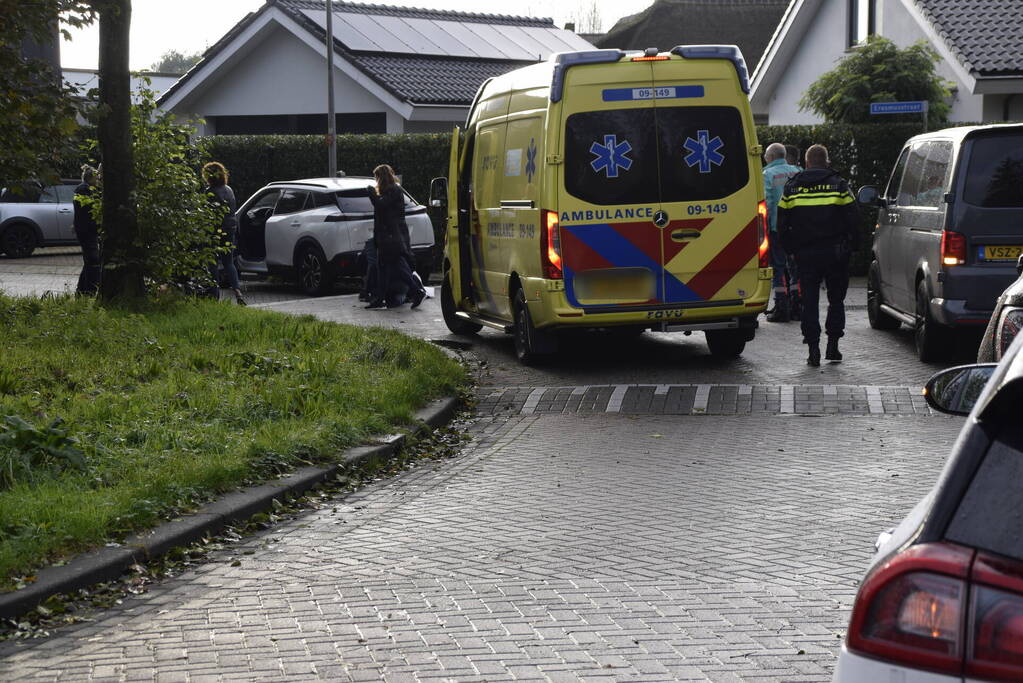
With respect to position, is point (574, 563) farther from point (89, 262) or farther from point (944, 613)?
point (89, 262)

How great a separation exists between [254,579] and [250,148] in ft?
76.0

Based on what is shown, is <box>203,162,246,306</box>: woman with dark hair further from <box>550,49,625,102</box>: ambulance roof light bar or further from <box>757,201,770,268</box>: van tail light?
<box>757,201,770,268</box>: van tail light

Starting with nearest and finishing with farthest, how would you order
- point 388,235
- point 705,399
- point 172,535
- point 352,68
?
1. point 172,535
2. point 705,399
3. point 388,235
4. point 352,68

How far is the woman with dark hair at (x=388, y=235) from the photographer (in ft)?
58.2

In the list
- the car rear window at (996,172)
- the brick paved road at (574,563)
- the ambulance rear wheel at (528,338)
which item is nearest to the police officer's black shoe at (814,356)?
the brick paved road at (574,563)

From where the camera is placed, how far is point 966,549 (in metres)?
2.32

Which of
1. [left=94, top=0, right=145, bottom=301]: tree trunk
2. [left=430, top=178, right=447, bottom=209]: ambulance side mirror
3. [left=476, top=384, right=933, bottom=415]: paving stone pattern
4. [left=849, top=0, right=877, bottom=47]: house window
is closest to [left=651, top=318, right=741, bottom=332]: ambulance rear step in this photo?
[left=476, top=384, right=933, bottom=415]: paving stone pattern

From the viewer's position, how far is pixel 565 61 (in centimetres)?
1201

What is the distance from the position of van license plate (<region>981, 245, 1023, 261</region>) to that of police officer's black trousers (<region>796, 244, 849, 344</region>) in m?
1.22

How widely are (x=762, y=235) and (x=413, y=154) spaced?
14223mm

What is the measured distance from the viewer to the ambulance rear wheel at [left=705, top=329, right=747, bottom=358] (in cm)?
1313

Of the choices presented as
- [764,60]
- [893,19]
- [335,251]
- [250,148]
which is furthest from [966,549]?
[764,60]

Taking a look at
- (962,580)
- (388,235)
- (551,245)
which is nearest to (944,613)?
(962,580)

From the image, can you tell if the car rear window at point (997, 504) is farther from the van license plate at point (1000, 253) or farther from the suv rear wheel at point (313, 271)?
the suv rear wheel at point (313, 271)
